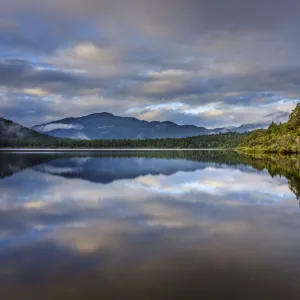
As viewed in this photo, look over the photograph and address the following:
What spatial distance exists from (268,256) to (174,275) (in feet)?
11.6

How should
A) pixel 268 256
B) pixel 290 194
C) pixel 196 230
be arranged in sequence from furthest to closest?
pixel 290 194
pixel 196 230
pixel 268 256

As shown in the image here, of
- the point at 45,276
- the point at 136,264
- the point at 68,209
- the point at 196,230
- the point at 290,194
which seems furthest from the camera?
the point at 290,194

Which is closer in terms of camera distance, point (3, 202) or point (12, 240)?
point (12, 240)

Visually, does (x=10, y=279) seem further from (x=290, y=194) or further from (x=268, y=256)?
(x=290, y=194)

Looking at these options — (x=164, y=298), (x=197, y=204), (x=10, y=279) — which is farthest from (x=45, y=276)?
(x=197, y=204)

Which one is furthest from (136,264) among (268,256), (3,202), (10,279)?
(3,202)

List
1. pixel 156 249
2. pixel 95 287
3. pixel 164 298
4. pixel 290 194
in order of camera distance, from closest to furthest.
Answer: pixel 164 298, pixel 95 287, pixel 156 249, pixel 290 194

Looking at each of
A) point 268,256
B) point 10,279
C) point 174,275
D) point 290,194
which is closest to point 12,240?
point 10,279

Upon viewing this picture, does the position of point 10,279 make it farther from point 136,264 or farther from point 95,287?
point 136,264

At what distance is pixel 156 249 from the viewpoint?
1184 cm

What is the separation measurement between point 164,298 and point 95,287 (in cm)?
182

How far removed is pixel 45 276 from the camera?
371 inches

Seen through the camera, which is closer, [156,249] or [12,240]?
[156,249]

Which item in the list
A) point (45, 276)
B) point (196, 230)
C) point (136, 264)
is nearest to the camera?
point (45, 276)
